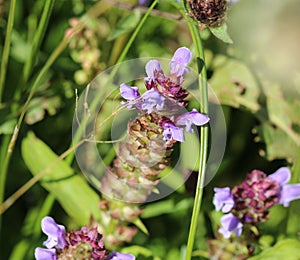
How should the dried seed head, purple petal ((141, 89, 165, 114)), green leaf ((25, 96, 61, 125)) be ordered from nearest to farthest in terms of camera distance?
purple petal ((141, 89, 165, 114)), the dried seed head, green leaf ((25, 96, 61, 125))

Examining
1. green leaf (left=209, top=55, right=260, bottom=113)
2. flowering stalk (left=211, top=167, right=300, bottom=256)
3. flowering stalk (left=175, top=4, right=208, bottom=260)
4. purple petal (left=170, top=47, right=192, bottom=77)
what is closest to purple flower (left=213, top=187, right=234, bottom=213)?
flowering stalk (left=211, top=167, right=300, bottom=256)

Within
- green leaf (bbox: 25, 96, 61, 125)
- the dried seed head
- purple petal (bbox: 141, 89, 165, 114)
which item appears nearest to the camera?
purple petal (bbox: 141, 89, 165, 114)

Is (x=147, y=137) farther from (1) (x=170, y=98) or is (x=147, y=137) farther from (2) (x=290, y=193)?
(2) (x=290, y=193)

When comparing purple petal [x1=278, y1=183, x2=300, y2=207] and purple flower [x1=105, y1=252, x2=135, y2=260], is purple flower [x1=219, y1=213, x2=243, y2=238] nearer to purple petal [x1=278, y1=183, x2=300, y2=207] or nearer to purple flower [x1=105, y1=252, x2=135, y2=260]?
purple petal [x1=278, y1=183, x2=300, y2=207]

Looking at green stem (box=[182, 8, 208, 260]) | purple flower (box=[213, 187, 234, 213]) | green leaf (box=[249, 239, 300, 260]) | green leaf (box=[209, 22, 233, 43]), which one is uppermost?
green leaf (box=[209, 22, 233, 43])

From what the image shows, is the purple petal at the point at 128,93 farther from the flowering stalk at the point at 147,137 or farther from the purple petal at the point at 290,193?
the purple petal at the point at 290,193

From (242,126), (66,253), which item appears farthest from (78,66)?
(66,253)

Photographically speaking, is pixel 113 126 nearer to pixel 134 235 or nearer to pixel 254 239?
pixel 134 235

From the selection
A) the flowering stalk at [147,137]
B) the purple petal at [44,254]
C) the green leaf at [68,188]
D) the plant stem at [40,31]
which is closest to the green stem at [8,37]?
the plant stem at [40,31]
